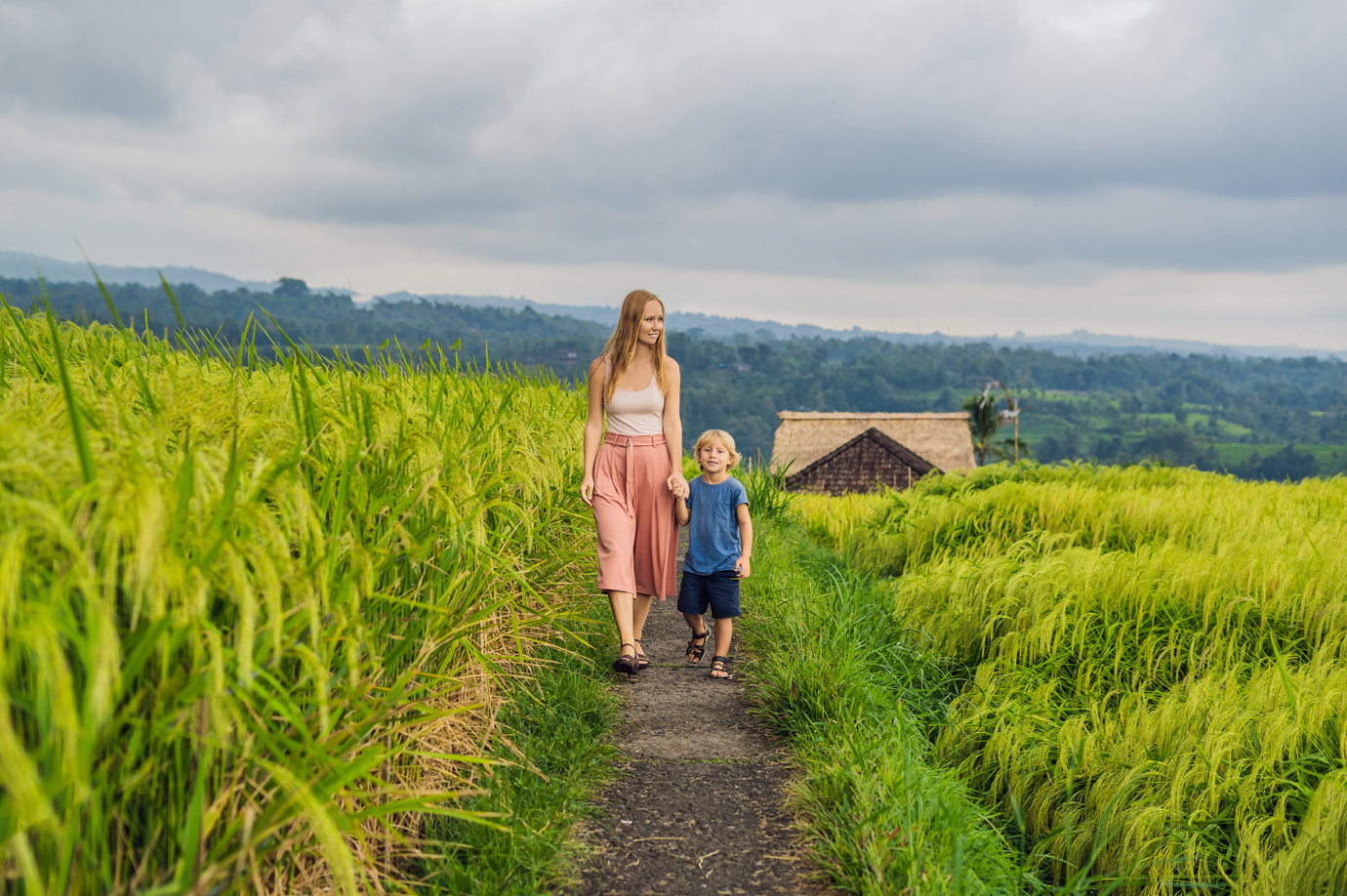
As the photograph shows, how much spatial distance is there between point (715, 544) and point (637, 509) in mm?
409

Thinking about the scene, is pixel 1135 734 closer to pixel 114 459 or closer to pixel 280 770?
pixel 280 770

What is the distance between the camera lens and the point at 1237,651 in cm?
440

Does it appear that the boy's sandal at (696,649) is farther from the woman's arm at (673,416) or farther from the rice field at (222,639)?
the rice field at (222,639)

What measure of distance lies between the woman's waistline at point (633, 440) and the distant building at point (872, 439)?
2151 centimetres

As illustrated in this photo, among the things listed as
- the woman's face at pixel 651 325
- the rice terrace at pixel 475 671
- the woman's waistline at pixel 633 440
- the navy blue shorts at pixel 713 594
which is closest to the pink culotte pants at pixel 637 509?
the woman's waistline at pixel 633 440

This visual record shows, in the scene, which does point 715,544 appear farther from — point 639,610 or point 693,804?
point 693,804

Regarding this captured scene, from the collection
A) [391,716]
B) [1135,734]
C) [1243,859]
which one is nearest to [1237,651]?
[1135,734]

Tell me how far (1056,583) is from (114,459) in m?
4.82

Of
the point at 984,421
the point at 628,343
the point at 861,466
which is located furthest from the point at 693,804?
the point at 984,421

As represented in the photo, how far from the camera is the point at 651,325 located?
12.1ft

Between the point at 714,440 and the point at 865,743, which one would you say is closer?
the point at 865,743

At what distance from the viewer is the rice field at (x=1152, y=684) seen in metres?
3.08

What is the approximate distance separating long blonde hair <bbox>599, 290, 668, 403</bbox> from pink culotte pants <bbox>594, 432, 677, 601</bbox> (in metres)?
0.27

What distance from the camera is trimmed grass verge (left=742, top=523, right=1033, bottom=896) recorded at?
7.08 feet
